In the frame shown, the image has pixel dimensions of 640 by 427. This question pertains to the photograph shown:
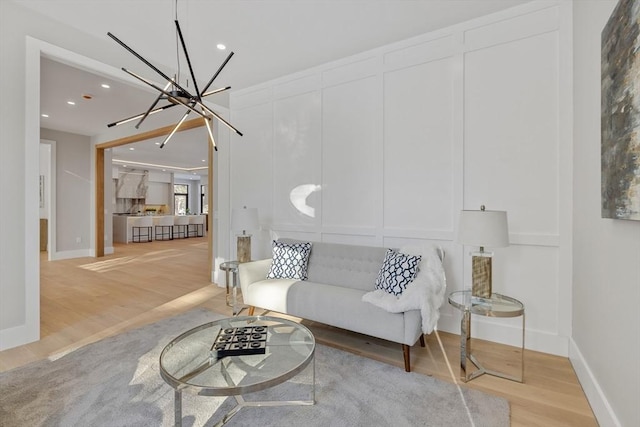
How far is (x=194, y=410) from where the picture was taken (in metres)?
1.83

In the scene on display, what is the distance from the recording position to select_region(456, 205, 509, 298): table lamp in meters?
2.26

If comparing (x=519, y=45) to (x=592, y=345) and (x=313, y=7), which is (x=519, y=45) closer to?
(x=313, y=7)

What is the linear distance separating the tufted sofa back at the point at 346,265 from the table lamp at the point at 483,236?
2.87 ft

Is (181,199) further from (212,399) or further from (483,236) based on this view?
(483,236)

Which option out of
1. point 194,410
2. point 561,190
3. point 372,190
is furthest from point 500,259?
point 194,410

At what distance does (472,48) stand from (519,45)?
1.25 ft

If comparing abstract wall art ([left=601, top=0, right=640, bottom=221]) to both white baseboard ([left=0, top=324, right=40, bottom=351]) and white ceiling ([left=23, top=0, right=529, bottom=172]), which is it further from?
white baseboard ([left=0, top=324, right=40, bottom=351])

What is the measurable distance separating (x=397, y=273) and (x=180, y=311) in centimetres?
258

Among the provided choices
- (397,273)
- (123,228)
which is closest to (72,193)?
(123,228)

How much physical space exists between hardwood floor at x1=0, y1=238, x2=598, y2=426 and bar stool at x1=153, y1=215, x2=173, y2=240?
4.55 meters

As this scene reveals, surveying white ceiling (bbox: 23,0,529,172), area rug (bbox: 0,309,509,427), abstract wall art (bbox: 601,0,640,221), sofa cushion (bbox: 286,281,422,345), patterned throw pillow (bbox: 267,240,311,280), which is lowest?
area rug (bbox: 0,309,509,427)

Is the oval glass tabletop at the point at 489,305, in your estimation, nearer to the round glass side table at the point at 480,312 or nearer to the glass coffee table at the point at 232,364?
the round glass side table at the point at 480,312

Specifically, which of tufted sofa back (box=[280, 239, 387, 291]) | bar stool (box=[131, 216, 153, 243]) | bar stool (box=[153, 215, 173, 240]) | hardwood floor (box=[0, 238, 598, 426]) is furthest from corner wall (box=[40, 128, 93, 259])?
tufted sofa back (box=[280, 239, 387, 291])

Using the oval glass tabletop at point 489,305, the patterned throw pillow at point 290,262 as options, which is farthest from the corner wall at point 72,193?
the oval glass tabletop at point 489,305
